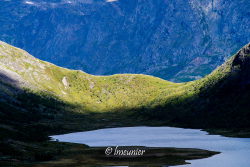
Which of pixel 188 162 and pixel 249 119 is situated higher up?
pixel 249 119

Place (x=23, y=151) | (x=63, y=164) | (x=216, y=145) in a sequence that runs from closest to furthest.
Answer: (x=63, y=164) → (x=23, y=151) → (x=216, y=145)

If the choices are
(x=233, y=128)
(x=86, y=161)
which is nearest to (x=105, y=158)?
(x=86, y=161)

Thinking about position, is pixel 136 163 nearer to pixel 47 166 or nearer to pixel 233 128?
pixel 47 166

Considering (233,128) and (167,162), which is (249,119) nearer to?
(233,128)

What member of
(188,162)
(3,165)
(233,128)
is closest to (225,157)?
(188,162)

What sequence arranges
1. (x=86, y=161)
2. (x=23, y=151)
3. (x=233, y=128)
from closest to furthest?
(x=86, y=161), (x=23, y=151), (x=233, y=128)

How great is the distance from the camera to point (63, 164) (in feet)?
296

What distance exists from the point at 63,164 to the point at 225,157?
4070cm

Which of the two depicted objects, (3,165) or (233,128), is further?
(233,128)

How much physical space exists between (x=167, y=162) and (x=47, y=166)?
1145 inches

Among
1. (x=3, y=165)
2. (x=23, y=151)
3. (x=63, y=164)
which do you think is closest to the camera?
(x=3, y=165)

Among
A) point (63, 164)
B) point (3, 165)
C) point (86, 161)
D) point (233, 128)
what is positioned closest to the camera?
point (3, 165)

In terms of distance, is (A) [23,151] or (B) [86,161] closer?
(B) [86,161]

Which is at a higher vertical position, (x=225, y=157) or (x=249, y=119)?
(x=249, y=119)
